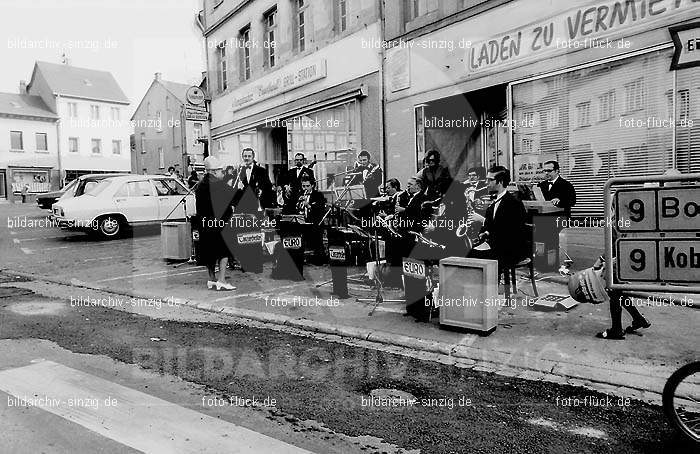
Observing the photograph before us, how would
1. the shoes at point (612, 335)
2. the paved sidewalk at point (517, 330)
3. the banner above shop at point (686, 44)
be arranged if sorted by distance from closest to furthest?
the paved sidewalk at point (517, 330) < the shoes at point (612, 335) < the banner above shop at point (686, 44)

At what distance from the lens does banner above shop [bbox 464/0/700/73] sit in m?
8.60

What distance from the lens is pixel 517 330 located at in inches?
248

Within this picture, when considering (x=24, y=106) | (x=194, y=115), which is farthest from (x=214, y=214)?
(x=24, y=106)

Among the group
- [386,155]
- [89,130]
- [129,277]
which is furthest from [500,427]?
[89,130]

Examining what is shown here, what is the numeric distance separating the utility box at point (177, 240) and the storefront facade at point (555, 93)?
5331 mm

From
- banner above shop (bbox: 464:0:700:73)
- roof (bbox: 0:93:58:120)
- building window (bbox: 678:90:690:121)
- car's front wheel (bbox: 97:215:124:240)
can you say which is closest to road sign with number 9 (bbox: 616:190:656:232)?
building window (bbox: 678:90:690:121)

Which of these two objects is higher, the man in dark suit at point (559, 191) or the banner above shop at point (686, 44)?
the banner above shop at point (686, 44)

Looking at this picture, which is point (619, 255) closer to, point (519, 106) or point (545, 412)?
point (545, 412)

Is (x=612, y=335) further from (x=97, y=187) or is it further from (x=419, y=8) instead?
(x=97, y=187)

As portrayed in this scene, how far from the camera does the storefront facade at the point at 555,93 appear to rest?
864 centimetres

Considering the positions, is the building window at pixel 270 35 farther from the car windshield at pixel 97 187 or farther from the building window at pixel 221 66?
the car windshield at pixel 97 187

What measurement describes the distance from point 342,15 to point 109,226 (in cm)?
882

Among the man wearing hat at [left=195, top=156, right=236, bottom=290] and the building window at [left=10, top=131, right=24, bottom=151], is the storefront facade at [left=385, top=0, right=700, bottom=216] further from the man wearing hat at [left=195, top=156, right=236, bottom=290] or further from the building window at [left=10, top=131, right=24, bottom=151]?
the building window at [left=10, top=131, right=24, bottom=151]

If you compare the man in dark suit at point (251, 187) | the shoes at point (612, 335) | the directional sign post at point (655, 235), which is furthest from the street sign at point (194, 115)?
the directional sign post at point (655, 235)
